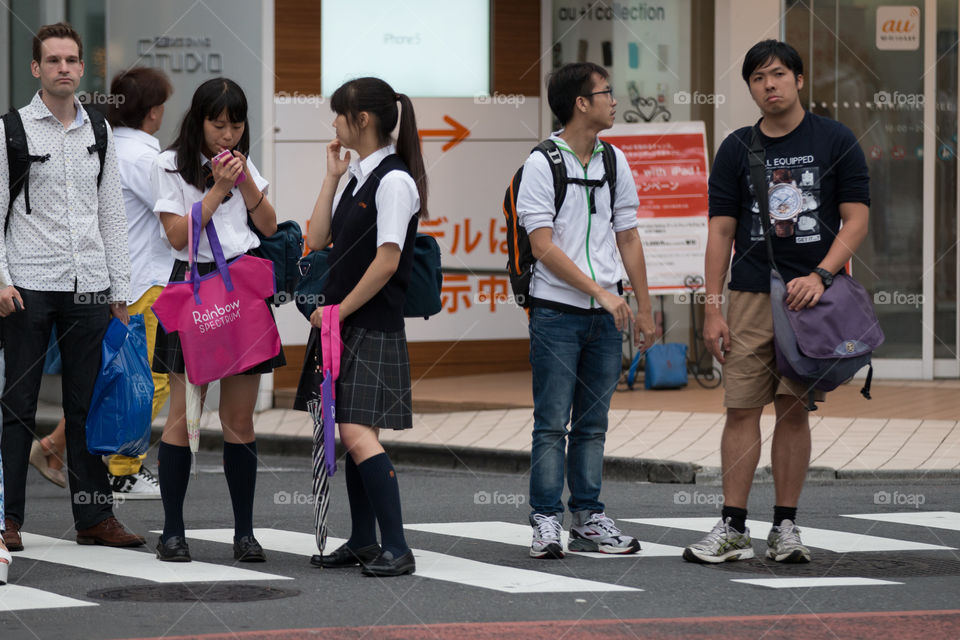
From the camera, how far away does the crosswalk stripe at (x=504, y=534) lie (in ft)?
22.4

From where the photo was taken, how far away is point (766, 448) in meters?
10.2

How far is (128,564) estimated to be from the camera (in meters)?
6.52

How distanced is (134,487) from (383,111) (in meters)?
3.36

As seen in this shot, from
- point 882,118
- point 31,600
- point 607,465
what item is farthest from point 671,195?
point 31,600

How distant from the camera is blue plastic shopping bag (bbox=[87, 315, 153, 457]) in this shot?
707 cm

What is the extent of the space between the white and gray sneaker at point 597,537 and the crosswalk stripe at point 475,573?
51cm

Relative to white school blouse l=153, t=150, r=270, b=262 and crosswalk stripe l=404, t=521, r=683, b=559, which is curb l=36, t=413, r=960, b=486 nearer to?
crosswalk stripe l=404, t=521, r=683, b=559

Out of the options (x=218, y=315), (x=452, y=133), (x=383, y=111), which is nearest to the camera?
(x=383, y=111)

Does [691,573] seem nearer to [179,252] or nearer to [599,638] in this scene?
[599,638]

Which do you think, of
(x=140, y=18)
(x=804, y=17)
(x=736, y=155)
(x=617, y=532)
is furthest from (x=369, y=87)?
(x=804, y=17)

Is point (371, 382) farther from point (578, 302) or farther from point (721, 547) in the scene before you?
point (721, 547)

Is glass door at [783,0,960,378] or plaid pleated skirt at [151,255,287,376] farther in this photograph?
glass door at [783,0,960,378]

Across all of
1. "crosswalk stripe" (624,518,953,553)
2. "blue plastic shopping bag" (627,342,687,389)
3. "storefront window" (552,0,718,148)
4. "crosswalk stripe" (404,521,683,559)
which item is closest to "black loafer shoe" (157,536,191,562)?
"crosswalk stripe" (404,521,683,559)

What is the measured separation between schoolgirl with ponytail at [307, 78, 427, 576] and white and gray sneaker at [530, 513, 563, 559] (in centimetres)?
63
